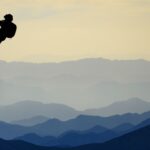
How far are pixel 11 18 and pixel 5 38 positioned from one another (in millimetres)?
209

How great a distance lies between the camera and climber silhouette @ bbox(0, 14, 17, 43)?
647cm

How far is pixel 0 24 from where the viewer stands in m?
6.59

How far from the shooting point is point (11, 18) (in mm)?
6539

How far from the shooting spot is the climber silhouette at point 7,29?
21.2ft

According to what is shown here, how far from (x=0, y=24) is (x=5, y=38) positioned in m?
0.17

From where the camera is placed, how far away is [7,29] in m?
6.47

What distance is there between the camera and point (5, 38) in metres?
6.52

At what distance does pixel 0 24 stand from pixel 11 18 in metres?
0.14
